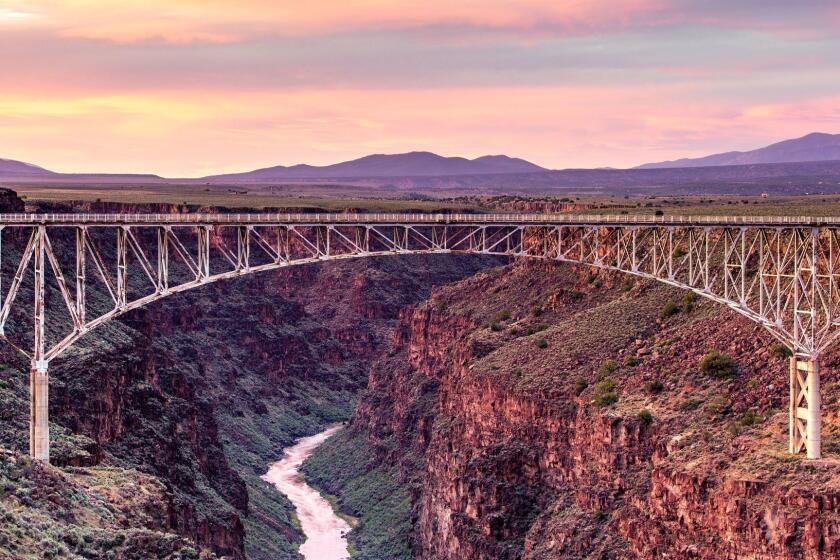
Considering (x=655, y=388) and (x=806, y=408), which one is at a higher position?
(x=806, y=408)

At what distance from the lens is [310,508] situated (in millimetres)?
119750

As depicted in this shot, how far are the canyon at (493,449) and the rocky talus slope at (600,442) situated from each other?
0.13 meters

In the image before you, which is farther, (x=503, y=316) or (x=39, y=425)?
(x=503, y=316)

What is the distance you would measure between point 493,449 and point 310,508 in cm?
3220

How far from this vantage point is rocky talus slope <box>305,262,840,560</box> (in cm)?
6981

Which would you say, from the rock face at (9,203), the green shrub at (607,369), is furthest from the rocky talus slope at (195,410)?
the green shrub at (607,369)

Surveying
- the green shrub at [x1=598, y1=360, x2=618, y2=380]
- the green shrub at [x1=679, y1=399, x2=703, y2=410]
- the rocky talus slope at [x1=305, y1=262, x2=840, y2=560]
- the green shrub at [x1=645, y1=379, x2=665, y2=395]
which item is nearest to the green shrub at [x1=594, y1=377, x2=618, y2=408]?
the rocky talus slope at [x1=305, y1=262, x2=840, y2=560]

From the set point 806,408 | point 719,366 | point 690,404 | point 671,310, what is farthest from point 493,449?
point 806,408

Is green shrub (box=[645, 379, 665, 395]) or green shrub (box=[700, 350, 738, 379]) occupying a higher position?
green shrub (box=[700, 350, 738, 379])

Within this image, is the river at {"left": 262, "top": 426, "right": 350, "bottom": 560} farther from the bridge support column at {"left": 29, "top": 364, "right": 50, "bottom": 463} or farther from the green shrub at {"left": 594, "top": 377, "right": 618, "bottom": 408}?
the bridge support column at {"left": 29, "top": 364, "right": 50, "bottom": 463}

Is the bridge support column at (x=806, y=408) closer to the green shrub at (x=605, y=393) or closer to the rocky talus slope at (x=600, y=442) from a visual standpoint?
the rocky talus slope at (x=600, y=442)

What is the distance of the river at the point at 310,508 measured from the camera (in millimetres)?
105875

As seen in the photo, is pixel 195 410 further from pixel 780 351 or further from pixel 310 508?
pixel 780 351

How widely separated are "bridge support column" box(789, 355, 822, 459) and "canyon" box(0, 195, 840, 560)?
811mm
